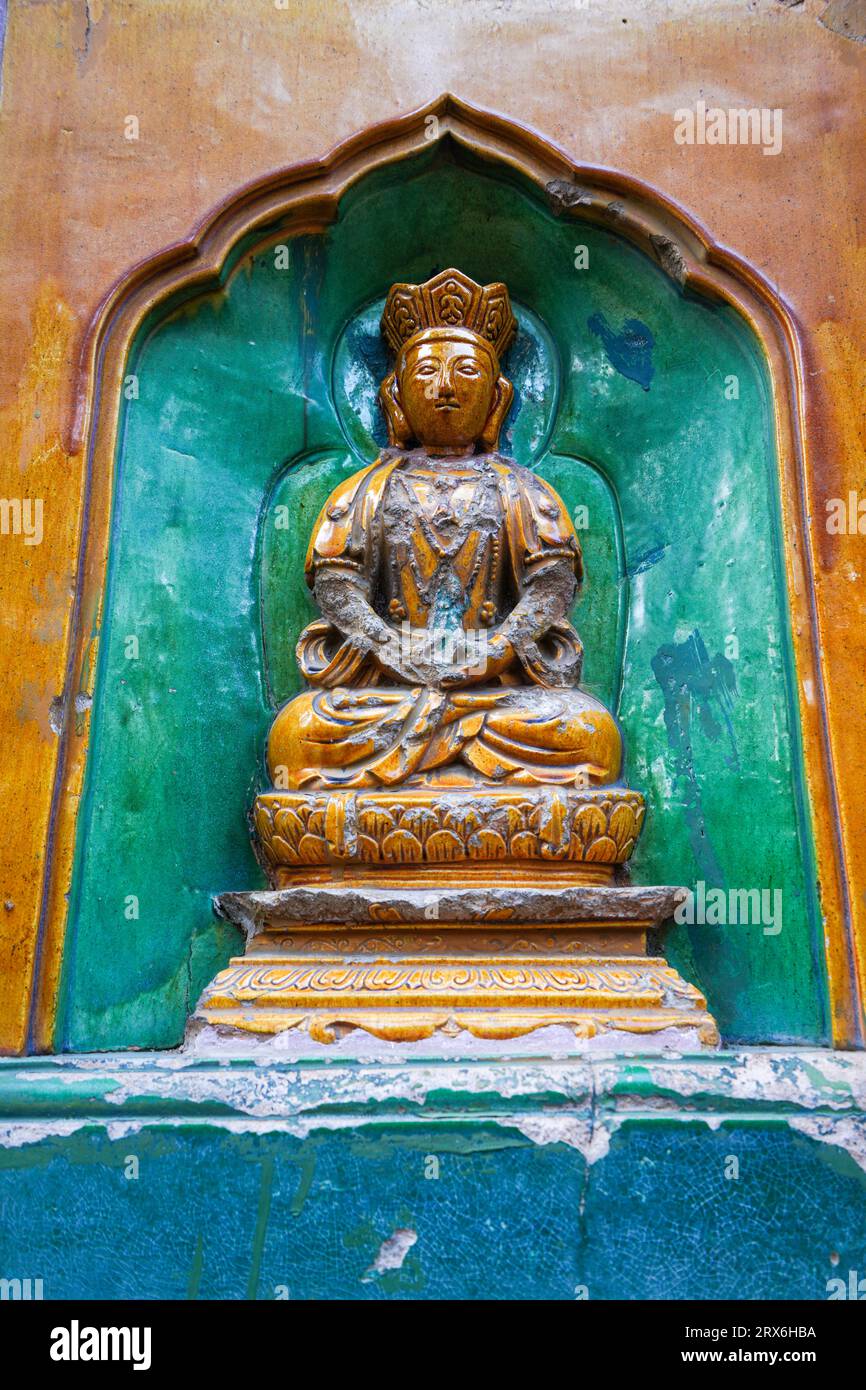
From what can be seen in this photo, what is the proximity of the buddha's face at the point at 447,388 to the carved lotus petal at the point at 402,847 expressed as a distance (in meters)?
1.67

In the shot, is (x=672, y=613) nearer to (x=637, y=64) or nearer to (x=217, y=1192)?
(x=637, y=64)

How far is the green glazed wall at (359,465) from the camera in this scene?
3.75 meters

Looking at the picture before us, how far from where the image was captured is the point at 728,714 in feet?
13.3

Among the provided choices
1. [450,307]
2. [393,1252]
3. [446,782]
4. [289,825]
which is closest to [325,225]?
[450,307]

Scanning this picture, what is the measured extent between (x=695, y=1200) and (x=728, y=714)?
179 centimetres

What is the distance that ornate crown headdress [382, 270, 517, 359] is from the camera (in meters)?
4.48

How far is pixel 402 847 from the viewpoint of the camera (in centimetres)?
350

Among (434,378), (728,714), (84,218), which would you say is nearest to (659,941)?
(728,714)

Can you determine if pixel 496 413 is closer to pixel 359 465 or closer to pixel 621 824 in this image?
pixel 359 465

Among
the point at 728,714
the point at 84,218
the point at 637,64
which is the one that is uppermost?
the point at 637,64

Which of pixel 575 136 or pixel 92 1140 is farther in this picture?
pixel 575 136

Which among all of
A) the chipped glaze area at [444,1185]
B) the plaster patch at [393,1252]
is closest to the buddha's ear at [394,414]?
the chipped glaze area at [444,1185]

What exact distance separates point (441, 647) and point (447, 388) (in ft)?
3.41

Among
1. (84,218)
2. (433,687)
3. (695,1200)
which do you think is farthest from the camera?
(84,218)
